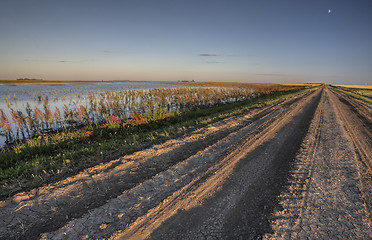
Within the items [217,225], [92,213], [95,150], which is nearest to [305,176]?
[217,225]

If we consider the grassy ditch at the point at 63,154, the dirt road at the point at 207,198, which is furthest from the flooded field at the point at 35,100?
the dirt road at the point at 207,198

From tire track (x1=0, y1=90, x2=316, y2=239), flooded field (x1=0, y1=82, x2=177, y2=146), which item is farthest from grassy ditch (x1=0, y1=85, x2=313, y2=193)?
flooded field (x1=0, y1=82, x2=177, y2=146)

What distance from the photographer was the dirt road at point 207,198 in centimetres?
271

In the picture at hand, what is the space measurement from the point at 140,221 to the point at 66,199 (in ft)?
5.52

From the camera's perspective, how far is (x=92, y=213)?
303 centimetres

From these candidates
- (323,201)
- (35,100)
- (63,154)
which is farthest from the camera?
(35,100)

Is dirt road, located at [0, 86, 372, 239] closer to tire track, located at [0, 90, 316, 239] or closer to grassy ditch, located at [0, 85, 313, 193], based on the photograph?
tire track, located at [0, 90, 316, 239]

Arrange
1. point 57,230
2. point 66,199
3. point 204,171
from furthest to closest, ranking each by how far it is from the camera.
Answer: point 204,171 → point 66,199 → point 57,230

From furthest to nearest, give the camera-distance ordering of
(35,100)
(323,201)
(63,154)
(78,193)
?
1. (35,100)
2. (63,154)
3. (78,193)
4. (323,201)

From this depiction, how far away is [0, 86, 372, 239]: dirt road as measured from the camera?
271 centimetres

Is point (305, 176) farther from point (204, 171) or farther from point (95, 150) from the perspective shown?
point (95, 150)

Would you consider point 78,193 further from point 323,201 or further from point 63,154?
point 323,201

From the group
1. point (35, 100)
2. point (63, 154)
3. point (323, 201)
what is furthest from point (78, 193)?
point (35, 100)

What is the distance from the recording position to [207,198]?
3.48 metres
